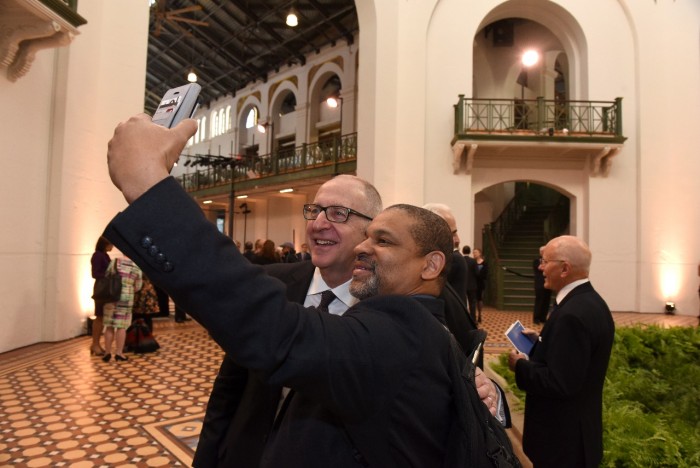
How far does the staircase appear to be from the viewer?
488 inches

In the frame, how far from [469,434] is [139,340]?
6857 mm

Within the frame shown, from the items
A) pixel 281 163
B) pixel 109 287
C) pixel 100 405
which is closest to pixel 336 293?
pixel 100 405

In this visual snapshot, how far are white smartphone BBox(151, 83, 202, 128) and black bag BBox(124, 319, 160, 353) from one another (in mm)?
6728

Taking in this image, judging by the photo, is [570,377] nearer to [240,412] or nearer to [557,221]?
[240,412]

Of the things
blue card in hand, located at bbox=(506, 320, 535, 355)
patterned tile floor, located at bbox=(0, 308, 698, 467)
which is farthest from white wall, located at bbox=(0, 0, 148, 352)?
blue card in hand, located at bbox=(506, 320, 535, 355)

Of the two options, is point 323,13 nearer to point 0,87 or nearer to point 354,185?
point 0,87

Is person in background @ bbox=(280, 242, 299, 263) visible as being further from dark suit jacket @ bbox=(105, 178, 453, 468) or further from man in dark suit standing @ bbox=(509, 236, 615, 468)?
dark suit jacket @ bbox=(105, 178, 453, 468)

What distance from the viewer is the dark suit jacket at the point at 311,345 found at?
728 millimetres

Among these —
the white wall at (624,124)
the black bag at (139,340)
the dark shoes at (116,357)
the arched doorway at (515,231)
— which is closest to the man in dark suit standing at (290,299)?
the dark shoes at (116,357)

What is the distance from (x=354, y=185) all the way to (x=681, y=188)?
497 inches

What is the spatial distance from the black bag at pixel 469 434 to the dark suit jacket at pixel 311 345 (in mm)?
24

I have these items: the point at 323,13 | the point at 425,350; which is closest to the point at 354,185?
the point at 425,350

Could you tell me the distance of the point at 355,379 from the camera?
2.72 ft

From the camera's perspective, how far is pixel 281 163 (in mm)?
18047
